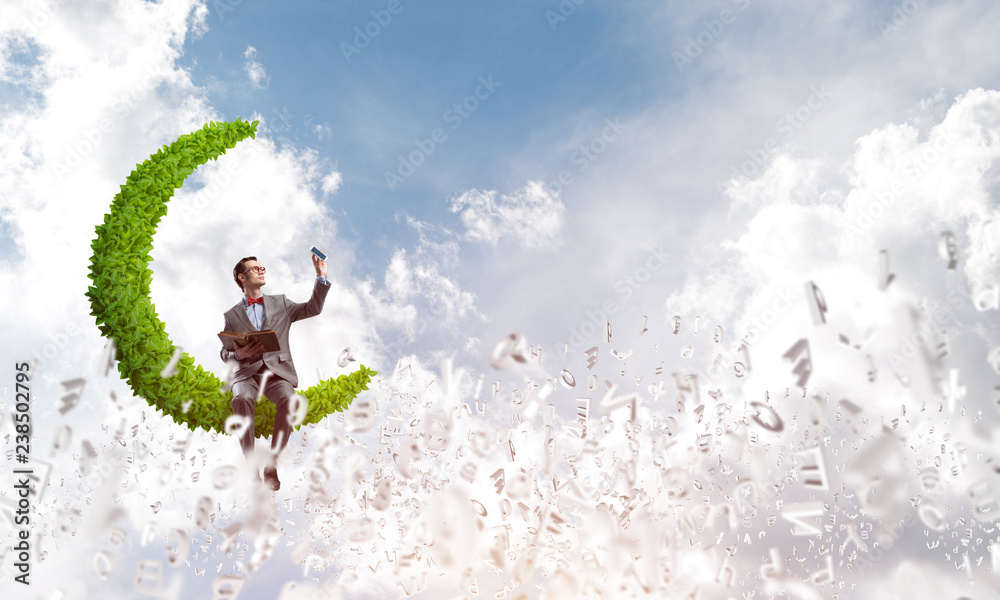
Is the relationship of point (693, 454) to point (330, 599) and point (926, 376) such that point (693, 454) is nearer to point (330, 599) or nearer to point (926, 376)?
point (926, 376)

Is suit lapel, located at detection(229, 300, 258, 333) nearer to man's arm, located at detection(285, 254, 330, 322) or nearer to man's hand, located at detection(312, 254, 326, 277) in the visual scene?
man's arm, located at detection(285, 254, 330, 322)

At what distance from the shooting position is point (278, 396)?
21.5 ft

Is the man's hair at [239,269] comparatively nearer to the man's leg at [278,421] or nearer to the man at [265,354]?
the man at [265,354]

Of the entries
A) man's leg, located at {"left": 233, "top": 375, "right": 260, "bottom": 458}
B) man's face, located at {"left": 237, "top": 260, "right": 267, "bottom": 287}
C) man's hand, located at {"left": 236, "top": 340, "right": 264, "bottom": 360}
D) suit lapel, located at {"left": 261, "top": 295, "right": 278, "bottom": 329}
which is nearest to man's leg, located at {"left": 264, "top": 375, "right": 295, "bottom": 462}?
man's leg, located at {"left": 233, "top": 375, "right": 260, "bottom": 458}

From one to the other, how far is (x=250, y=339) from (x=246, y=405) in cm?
66

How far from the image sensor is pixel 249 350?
6613 mm

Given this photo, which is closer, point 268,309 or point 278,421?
point 278,421

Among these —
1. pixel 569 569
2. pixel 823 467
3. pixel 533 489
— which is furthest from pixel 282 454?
pixel 823 467

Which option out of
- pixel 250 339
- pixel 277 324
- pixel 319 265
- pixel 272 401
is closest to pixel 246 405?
pixel 272 401

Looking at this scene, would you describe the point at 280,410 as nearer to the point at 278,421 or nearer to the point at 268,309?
the point at 278,421

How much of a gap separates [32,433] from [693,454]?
6.46 m

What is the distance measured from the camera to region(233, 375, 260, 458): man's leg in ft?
20.9

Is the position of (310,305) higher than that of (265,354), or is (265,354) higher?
(310,305)

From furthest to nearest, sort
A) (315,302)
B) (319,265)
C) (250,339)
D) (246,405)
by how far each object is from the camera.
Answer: (315,302), (319,265), (250,339), (246,405)
